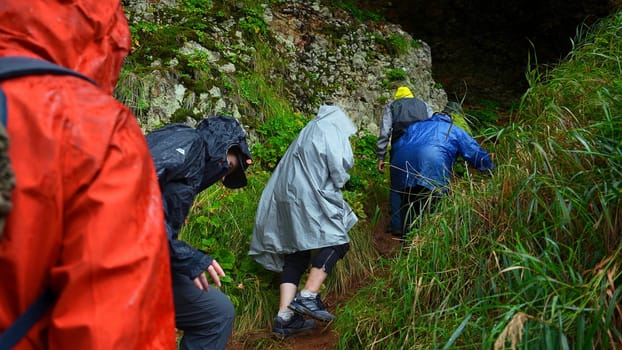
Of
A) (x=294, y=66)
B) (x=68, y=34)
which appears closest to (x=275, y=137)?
(x=294, y=66)

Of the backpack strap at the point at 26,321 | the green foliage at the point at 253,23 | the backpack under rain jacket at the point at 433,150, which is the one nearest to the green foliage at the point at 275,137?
the green foliage at the point at 253,23

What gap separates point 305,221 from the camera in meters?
4.74

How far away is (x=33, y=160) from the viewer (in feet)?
3.53

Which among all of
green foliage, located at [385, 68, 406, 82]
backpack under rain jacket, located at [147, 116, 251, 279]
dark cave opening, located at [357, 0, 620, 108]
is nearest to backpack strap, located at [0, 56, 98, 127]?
backpack under rain jacket, located at [147, 116, 251, 279]

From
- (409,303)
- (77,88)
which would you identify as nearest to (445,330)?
(409,303)

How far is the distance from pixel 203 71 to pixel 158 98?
0.77 metres

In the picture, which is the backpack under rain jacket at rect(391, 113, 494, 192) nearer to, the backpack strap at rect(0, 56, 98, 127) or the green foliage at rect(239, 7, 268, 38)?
the green foliage at rect(239, 7, 268, 38)

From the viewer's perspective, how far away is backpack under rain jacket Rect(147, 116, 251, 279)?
2760 millimetres

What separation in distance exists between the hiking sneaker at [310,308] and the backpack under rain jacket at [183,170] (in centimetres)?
190

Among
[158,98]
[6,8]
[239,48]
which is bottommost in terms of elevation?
[158,98]

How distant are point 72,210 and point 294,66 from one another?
25.5 ft

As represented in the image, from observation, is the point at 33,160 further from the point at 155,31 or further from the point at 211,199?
the point at 155,31

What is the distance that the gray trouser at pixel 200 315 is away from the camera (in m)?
2.92

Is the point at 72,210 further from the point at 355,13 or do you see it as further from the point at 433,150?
the point at 355,13
